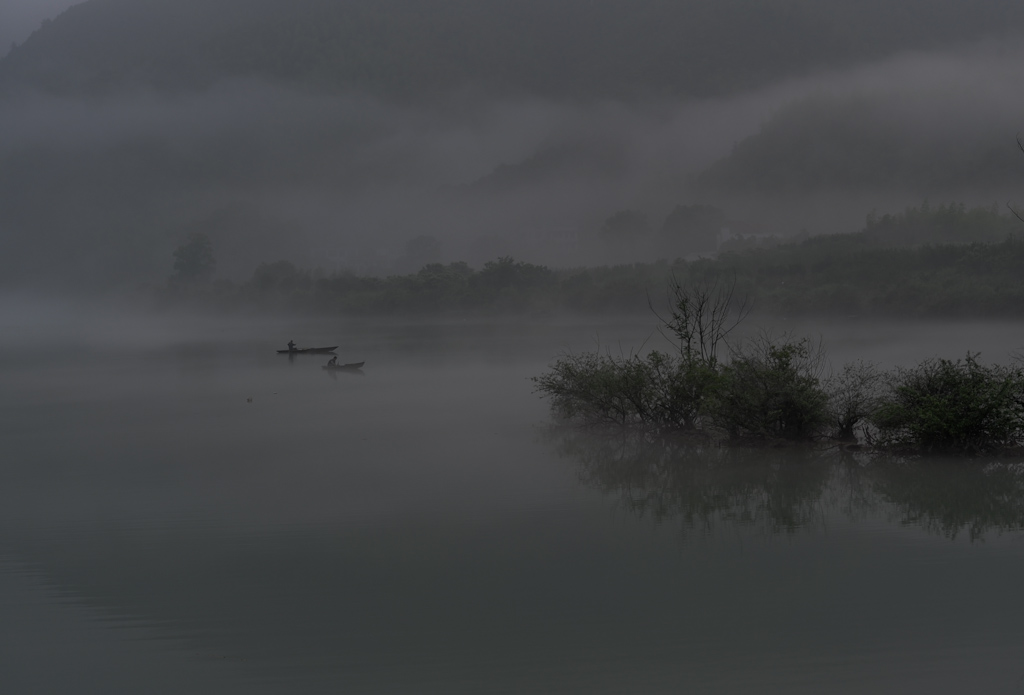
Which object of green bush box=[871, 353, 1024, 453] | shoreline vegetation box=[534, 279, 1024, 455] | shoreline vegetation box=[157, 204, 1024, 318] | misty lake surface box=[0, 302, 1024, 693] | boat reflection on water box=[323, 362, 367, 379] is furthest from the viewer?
shoreline vegetation box=[157, 204, 1024, 318]

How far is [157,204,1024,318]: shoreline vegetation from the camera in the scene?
41.9 metres

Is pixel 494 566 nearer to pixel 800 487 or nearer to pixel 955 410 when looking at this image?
pixel 800 487

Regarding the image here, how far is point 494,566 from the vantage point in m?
6.90

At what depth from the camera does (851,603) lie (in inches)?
235

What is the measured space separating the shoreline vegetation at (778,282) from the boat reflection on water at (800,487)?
25.0m

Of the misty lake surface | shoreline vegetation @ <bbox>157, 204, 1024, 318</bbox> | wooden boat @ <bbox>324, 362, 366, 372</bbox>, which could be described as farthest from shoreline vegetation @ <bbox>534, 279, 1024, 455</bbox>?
shoreline vegetation @ <bbox>157, 204, 1024, 318</bbox>

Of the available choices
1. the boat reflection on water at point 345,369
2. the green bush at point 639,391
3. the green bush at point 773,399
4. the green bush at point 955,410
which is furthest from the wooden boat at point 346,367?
the green bush at point 955,410

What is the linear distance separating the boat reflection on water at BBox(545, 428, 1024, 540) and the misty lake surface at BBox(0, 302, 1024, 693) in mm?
40

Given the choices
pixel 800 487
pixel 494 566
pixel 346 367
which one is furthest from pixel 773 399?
pixel 346 367

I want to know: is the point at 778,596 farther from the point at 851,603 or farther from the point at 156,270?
the point at 156,270

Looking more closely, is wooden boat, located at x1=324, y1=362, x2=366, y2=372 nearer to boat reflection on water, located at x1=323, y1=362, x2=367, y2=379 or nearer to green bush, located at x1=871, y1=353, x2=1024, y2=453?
boat reflection on water, located at x1=323, y1=362, x2=367, y2=379

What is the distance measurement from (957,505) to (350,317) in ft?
195

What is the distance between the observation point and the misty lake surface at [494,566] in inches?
205

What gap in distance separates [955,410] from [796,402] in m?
1.67
